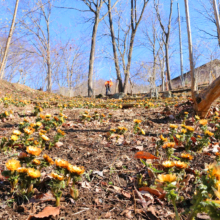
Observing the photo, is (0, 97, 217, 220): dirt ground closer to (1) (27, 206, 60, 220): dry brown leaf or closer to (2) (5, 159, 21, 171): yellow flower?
(1) (27, 206, 60, 220): dry brown leaf

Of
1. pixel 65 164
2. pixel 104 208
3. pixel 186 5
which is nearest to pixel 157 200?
pixel 104 208

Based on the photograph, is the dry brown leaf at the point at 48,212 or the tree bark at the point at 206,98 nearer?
the dry brown leaf at the point at 48,212

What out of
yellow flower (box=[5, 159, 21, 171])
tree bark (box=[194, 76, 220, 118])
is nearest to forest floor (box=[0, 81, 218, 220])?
yellow flower (box=[5, 159, 21, 171])

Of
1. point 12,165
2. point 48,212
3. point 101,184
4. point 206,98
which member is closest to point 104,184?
point 101,184

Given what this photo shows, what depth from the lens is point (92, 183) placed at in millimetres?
1530

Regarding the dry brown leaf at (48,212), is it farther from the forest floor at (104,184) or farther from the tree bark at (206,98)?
the tree bark at (206,98)

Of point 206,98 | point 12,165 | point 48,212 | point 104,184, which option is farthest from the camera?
point 206,98

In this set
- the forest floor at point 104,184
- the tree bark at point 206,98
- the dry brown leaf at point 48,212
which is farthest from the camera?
the tree bark at point 206,98

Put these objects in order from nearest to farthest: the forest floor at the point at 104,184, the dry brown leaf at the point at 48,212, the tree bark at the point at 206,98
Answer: the dry brown leaf at the point at 48,212, the forest floor at the point at 104,184, the tree bark at the point at 206,98

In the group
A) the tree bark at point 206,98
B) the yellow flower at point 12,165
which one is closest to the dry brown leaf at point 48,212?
the yellow flower at point 12,165

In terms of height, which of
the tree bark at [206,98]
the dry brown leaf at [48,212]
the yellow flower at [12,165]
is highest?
the tree bark at [206,98]

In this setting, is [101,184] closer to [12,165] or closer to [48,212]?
[48,212]

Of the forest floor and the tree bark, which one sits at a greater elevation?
the tree bark

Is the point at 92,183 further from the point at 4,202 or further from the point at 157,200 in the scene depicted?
the point at 4,202
